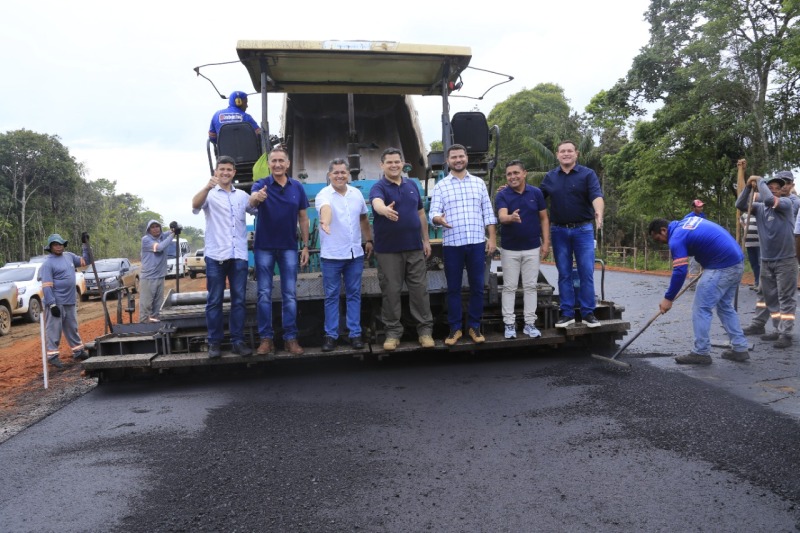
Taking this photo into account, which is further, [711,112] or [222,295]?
[711,112]

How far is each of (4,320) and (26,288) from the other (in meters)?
1.48

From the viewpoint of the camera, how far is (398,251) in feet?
17.4

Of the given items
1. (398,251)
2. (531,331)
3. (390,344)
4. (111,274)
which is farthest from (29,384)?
(111,274)

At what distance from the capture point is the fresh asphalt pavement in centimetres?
269

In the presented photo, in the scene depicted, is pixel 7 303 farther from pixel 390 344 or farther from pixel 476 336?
pixel 476 336

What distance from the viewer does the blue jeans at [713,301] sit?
531 centimetres

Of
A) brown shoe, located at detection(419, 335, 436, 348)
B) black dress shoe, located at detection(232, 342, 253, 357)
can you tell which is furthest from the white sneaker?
black dress shoe, located at detection(232, 342, 253, 357)

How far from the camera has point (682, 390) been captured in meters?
4.39

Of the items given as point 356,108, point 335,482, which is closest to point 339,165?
point 356,108

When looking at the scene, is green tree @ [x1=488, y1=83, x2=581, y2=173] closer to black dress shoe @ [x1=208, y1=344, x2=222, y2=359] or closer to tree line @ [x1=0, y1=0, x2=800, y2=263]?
tree line @ [x1=0, y1=0, x2=800, y2=263]

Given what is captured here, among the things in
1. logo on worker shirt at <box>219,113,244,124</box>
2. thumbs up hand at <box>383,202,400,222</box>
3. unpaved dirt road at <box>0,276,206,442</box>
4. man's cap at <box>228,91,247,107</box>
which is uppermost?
man's cap at <box>228,91,247,107</box>

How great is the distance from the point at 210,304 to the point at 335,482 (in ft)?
8.63

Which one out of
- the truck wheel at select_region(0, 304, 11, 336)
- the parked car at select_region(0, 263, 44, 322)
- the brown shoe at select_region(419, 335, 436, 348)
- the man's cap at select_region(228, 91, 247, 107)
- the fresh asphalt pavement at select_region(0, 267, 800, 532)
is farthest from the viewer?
the parked car at select_region(0, 263, 44, 322)

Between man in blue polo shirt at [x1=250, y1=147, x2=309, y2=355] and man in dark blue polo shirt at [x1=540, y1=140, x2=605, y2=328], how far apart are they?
2541 mm
